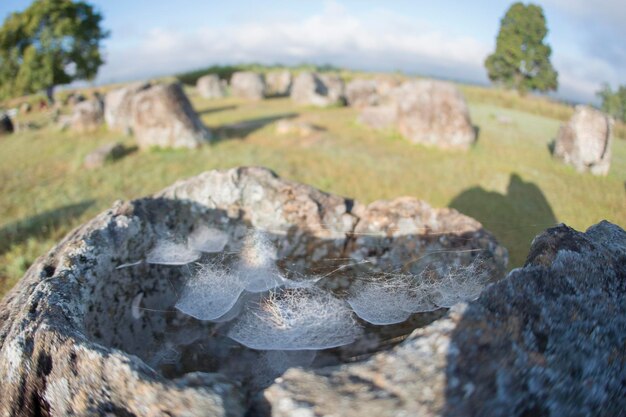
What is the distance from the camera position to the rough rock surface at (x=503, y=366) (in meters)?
1.17

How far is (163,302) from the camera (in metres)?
2.57

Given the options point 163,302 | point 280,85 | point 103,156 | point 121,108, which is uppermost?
point 280,85

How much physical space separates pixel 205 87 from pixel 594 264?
24.7m

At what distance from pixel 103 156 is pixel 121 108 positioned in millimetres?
4229

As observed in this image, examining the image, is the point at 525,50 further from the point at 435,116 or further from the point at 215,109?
the point at 215,109

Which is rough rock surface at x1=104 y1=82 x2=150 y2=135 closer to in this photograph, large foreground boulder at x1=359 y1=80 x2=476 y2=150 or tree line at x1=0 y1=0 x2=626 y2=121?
large foreground boulder at x1=359 y1=80 x2=476 y2=150

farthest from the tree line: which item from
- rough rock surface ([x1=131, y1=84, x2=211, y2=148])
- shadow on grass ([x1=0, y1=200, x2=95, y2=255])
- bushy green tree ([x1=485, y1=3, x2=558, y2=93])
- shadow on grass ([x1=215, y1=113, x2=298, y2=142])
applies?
shadow on grass ([x1=0, y1=200, x2=95, y2=255])

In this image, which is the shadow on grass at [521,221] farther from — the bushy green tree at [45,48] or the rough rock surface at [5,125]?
the bushy green tree at [45,48]

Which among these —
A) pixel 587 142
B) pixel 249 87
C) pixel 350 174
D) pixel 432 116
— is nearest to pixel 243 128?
pixel 432 116

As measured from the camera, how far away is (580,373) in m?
1.23

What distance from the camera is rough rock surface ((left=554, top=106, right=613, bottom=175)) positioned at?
10.8ft

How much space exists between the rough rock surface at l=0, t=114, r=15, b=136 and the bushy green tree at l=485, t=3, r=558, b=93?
19.0 meters

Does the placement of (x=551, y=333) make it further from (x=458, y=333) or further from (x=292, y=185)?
(x=292, y=185)

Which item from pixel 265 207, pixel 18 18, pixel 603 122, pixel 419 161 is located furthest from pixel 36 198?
pixel 18 18
